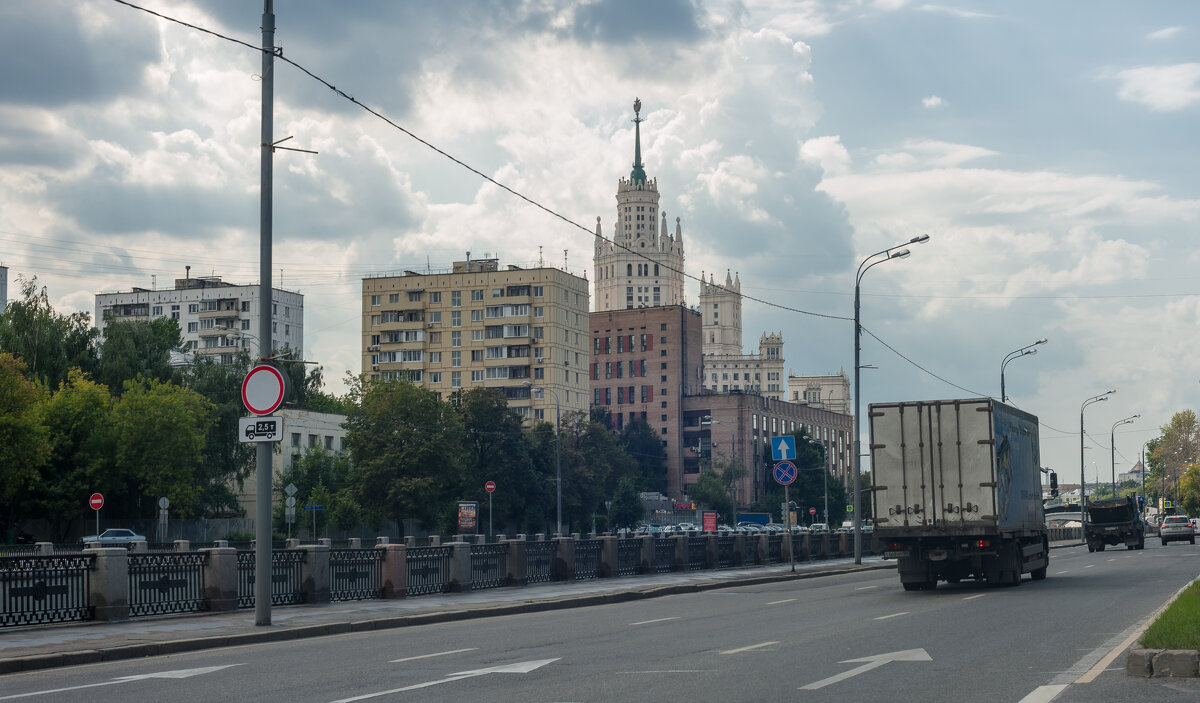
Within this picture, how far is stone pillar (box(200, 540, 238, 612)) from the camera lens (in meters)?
20.6

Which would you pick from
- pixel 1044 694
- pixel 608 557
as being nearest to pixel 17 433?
pixel 608 557

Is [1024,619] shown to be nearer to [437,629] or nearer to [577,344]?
[437,629]

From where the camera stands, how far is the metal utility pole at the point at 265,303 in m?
17.6

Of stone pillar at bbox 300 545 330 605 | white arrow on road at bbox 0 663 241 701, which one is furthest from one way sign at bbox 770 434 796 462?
white arrow on road at bbox 0 663 241 701

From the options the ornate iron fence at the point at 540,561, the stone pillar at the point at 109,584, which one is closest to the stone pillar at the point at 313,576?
the stone pillar at the point at 109,584

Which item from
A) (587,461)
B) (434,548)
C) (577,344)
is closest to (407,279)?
(577,344)

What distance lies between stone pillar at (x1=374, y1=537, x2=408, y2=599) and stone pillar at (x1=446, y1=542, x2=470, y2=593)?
2.04m

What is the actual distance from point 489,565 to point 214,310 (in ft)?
411

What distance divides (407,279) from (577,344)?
66.5 feet

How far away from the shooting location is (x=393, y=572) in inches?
984

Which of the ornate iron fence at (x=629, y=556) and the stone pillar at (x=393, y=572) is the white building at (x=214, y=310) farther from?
the stone pillar at (x=393, y=572)

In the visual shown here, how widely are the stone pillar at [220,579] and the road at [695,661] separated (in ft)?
12.3

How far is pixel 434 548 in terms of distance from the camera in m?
26.8

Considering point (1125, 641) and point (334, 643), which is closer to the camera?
point (1125, 641)
